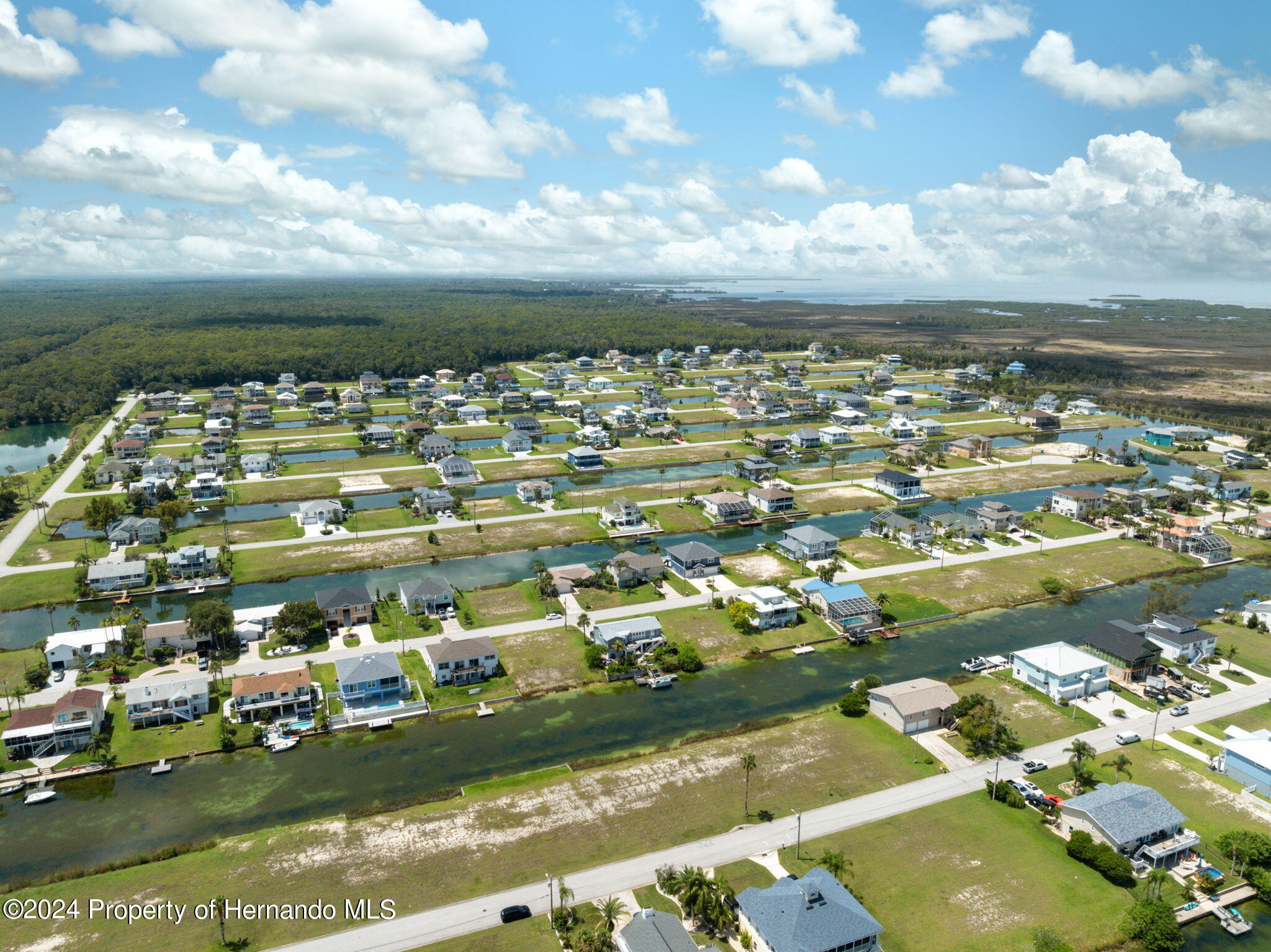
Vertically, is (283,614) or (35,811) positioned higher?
(283,614)

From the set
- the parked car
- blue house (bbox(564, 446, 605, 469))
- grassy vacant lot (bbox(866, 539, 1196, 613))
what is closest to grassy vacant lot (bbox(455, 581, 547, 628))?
grassy vacant lot (bbox(866, 539, 1196, 613))

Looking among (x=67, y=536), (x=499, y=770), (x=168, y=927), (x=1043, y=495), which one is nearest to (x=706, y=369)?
(x=1043, y=495)

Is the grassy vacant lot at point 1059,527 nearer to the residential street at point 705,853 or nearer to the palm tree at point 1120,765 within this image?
the residential street at point 705,853

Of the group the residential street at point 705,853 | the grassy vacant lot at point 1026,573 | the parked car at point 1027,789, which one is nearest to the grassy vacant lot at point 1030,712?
the residential street at point 705,853

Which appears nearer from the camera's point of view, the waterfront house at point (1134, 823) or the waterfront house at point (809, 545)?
the waterfront house at point (1134, 823)

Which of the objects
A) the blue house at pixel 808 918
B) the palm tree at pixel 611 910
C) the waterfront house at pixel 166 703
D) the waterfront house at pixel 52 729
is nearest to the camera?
the blue house at pixel 808 918

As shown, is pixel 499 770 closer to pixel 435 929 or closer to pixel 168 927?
pixel 435 929
